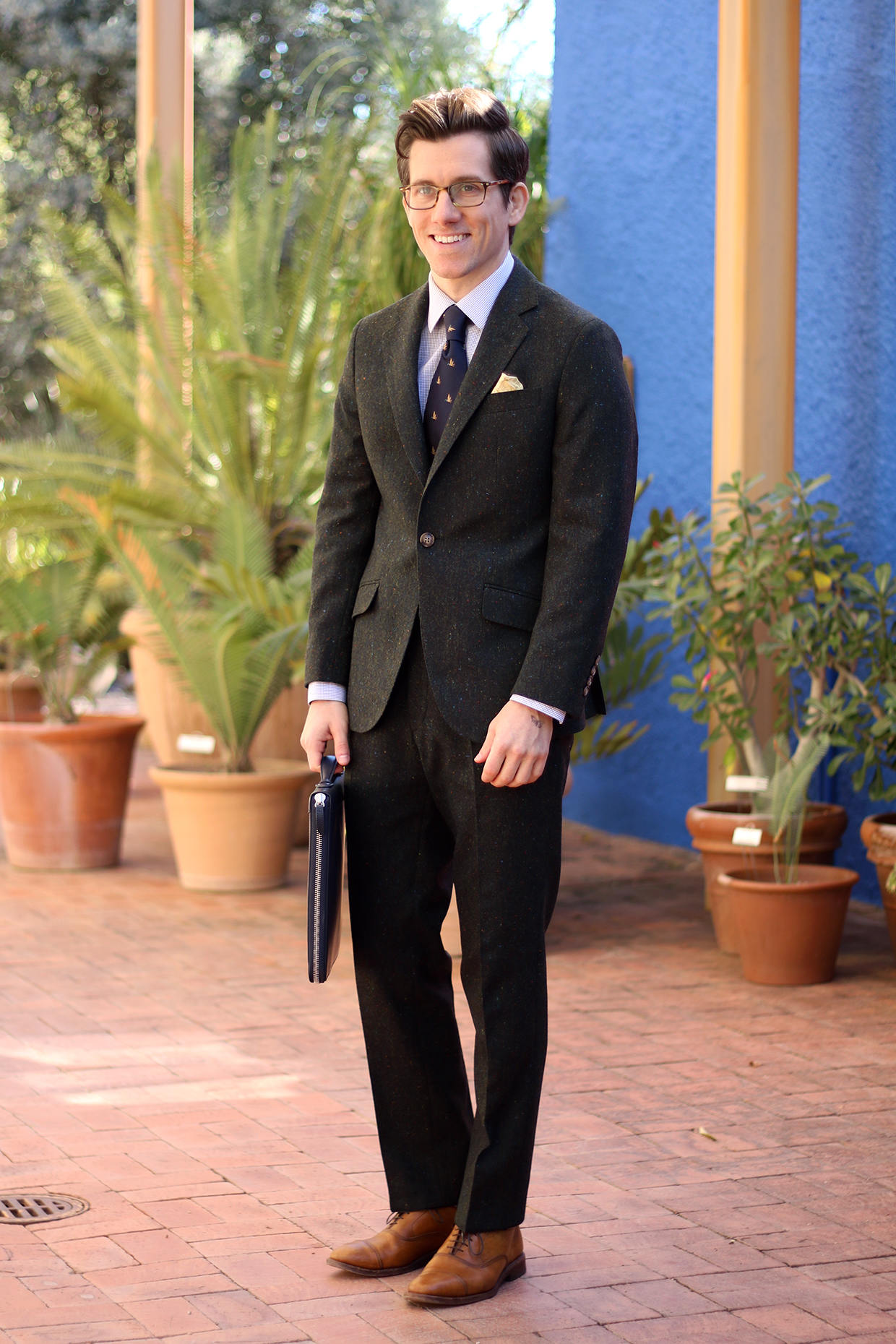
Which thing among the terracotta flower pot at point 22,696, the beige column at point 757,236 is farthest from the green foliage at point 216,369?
the beige column at point 757,236

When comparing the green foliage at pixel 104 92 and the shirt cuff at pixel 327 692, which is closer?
the shirt cuff at pixel 327 692

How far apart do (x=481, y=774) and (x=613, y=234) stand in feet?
18.5

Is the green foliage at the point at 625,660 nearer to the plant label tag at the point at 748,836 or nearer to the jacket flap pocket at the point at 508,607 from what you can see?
the plant label tag at the point at 748,836

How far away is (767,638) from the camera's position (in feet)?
19.0

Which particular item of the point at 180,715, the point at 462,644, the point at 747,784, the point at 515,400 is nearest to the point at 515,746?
the point at 462,644

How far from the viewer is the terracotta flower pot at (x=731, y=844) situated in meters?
5.53

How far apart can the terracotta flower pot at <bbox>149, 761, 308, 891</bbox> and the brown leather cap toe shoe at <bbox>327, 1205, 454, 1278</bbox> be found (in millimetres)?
3538

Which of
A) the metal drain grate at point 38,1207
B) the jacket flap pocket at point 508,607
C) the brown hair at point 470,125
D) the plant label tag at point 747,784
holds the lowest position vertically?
the metal drain grate at point 38,1207

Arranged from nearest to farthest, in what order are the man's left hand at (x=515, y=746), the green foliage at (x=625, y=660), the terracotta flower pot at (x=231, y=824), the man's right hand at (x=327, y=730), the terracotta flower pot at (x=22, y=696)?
the man's left hand at (x=515, y=746) → the man's right hand at (x=327, y=730) → the terracotta flower pot at (x=231, y=824) → the green foliage at (x=625, y=660) → the terracotta flower pot at (x=22, y=696)

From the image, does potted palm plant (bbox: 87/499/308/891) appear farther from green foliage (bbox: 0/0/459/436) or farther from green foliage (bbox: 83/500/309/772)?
green foliage (bbox: 0/0/459/436)

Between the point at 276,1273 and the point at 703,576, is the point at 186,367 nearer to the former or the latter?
the point at 703,576

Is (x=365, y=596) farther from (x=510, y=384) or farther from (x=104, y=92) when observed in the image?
(x=104, y=92)

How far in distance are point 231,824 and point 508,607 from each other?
12.9 feet

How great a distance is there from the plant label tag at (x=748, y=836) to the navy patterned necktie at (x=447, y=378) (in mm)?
2901
